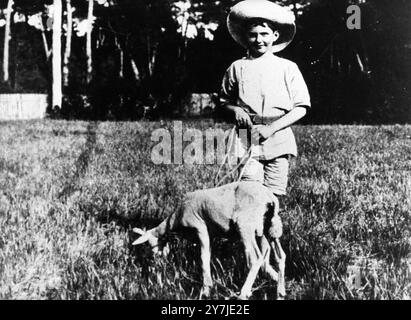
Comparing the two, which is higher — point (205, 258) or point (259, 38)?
point (259, 38)

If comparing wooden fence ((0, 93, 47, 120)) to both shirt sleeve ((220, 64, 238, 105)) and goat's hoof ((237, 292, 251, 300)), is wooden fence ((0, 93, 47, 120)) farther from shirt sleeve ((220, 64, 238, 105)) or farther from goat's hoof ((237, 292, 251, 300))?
goat's hoof ((237, 292, 251, 300))

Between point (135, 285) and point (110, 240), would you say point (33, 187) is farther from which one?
point (135, 285)

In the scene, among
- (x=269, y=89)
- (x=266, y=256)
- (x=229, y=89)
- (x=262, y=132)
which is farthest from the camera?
(x=229, y=89)

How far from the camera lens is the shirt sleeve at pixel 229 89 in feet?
10.5

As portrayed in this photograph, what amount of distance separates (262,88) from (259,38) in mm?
328

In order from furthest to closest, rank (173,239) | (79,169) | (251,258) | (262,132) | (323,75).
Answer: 1. (323,75)
2. (79,169)
3. (173,239)
4. (262,132)
5. (251,258)

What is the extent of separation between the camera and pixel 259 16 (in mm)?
2984

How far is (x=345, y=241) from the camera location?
3.60m

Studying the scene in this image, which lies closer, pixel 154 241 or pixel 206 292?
pixel 206 292

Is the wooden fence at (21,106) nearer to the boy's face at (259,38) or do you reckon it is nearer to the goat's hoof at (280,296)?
the boy's face at (259,38)

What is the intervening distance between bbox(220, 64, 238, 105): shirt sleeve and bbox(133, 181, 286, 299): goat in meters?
0.83

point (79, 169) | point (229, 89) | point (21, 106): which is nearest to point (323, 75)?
point (79, 169)

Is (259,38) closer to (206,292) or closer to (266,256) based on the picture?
(266,256)

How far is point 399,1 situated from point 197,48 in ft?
77.4
